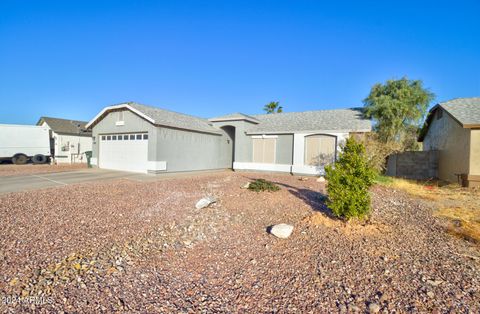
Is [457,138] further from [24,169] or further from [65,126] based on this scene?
[65,126]

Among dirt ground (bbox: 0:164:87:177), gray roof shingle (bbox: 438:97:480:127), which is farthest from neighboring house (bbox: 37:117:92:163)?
gray roof shingle (bbox: 438:97:480:127)

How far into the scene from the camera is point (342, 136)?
1312 centimetres

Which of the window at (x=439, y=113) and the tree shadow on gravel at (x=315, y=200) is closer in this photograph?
the tree shadow on gravel at (x=315, y=200)

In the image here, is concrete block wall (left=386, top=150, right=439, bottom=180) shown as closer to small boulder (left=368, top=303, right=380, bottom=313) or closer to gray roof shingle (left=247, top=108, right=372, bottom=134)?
gray roof shingle (left=247, top=108, right=372, bottom=134)

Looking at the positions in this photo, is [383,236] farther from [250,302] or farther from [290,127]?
[290,127]

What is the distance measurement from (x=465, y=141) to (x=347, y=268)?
37.7 ft

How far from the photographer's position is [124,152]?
49.0ft

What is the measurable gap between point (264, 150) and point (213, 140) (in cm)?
425

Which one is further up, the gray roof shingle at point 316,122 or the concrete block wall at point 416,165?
the gray roof shingle at point 316,122

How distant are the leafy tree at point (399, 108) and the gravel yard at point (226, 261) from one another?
9.14 m

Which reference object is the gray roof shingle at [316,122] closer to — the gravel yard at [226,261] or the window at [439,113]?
the window at [439,113]

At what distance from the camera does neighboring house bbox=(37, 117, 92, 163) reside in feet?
68.7

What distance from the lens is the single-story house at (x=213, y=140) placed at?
→ 13516 mm

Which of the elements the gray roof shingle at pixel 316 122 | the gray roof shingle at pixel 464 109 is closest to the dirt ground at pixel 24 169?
the gray roof shingle at pixel 316 122
